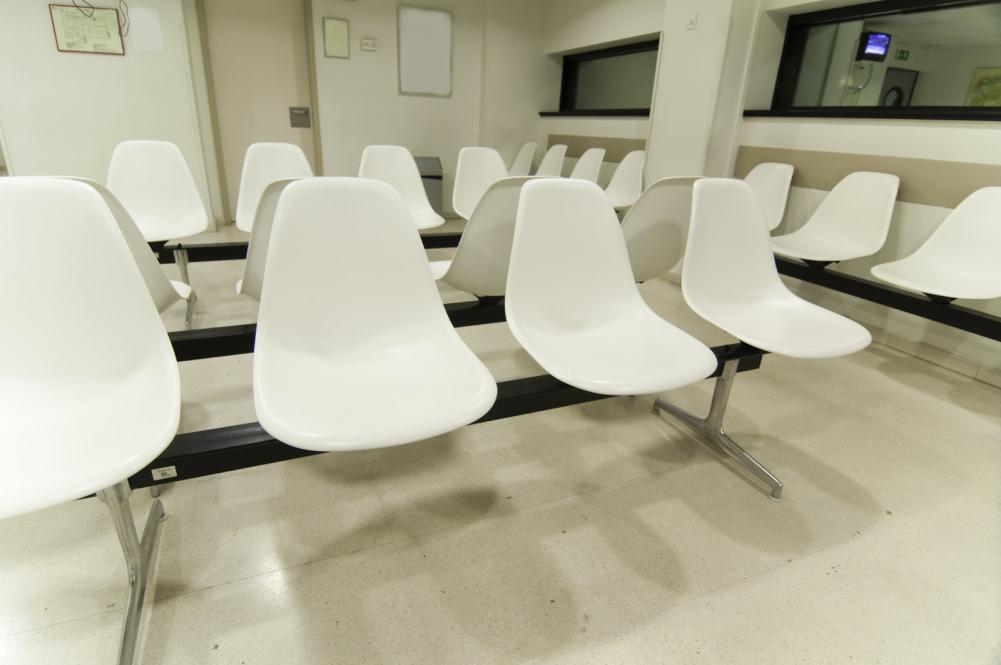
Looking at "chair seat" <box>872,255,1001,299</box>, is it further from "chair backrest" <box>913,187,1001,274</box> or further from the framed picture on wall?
the framed picture on wall

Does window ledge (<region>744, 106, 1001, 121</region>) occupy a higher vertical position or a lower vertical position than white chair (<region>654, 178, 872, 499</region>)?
higher

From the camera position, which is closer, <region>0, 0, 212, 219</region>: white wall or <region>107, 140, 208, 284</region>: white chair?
<region>107, 140, 208, 284</region>: white chair

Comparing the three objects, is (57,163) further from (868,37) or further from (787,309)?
(868,37)

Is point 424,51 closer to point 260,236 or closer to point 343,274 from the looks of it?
point 260,236

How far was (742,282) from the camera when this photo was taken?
6.51 feet

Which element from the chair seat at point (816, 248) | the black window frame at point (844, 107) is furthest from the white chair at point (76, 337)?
the black window frame at point (844, 107)

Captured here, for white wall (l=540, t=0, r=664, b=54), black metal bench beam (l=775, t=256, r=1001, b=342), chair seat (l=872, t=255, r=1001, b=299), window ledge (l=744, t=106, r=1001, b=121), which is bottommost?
black metal bench beam (l=775, t=256, r=1001, b=342)

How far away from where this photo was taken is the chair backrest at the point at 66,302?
Result: 43.5 inches

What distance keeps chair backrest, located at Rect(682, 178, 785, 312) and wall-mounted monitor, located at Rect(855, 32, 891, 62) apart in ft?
7.61

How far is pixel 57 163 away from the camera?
4379mm

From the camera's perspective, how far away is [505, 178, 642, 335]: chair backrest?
5.03 ft

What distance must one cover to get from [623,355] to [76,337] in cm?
133

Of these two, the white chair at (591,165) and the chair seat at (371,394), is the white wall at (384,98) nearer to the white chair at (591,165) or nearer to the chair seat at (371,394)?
the white chair at (591,165)

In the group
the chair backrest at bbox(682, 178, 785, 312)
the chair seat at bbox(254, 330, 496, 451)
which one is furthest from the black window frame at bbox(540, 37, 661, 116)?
the chair seat at bbox(254, 330, 496, 451)
